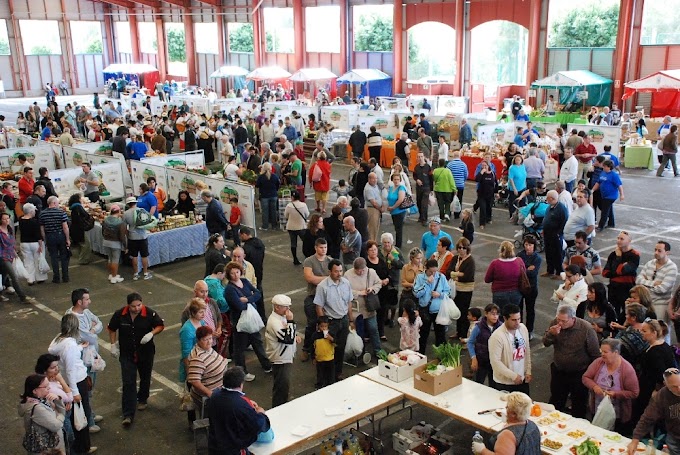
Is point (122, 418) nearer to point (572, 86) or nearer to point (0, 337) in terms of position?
point (0, 337)

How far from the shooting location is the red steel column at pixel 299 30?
4072 centimetres

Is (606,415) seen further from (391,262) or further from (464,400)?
A: (391,262)

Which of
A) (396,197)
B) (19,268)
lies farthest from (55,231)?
(396,197)

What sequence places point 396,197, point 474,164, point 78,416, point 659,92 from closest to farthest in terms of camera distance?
point 78,416 → point 396,197 → point 474,164 → point 659,92

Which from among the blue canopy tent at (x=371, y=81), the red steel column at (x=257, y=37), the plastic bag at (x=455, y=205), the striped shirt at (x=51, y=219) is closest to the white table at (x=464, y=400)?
the striped shirt at (x=51, y=219)

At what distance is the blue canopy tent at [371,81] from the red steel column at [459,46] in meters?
3.86

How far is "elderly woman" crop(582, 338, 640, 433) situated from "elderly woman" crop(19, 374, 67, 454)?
4.68 meters

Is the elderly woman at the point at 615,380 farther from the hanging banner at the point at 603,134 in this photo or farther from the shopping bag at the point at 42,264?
the hanging banner at the point at 603,134

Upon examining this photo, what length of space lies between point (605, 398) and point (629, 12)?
25967 millimetres

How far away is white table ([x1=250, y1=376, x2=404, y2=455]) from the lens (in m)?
5.95

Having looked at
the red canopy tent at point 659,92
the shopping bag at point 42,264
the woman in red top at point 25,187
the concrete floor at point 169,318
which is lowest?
the concrete floor at point 169,318

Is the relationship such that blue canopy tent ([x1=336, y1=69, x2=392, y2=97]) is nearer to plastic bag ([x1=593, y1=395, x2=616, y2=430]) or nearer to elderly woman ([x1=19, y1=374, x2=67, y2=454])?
plastic bag ([x1=593, y1=395, x2=616, y2=430])

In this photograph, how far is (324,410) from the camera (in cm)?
644

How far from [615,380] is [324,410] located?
2626 mm
